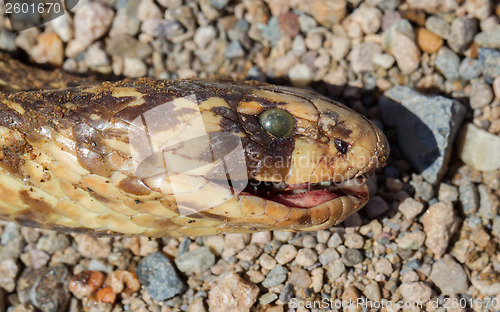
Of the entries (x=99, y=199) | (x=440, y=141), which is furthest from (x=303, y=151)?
(x=440, y=141)

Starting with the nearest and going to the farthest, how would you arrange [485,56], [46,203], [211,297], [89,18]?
[46,203], [211,297], [485,56], [89,18]

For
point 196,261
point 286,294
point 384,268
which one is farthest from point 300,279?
point 196,261

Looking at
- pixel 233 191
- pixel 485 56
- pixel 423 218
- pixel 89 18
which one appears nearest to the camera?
pixel 233 191

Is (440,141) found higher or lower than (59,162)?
lower

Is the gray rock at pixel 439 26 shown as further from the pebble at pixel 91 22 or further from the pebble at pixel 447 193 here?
the pebble at pixel 91 22

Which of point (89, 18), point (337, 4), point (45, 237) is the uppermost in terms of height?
point (337, 4)

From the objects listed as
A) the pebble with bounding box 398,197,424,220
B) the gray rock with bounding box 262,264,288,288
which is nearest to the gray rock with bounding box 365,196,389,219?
the pebble with bounding box 398,197,424,220

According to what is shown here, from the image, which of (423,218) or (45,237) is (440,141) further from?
(45,237)
